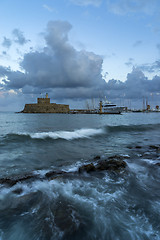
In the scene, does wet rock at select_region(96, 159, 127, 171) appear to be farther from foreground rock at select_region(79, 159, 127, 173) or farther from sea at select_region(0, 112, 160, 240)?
sea at select_region(0, 112, 160, 240)

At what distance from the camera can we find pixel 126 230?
3.19m

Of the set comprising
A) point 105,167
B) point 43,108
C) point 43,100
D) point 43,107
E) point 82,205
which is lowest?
point 82,205

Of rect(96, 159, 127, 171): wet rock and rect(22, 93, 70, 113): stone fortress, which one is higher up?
rect(22, 93, 70, 113): stone fortress

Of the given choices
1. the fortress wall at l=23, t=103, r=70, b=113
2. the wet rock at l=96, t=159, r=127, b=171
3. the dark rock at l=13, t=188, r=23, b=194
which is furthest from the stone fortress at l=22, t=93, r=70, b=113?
the dark rock at l=13, t=188, r=23, b=194

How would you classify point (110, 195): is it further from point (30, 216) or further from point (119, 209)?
point (30, 216)

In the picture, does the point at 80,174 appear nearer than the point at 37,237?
No

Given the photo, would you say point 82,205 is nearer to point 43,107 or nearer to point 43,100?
point 43,107

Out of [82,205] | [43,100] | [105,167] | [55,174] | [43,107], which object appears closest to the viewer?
[82,205]

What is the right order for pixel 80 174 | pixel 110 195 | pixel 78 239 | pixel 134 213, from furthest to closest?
pixel 80 174, pixel 110 195, pixel 134 213, pixel 78 239

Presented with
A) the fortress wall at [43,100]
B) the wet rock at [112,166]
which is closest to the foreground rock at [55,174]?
the wet rock at [112,166]

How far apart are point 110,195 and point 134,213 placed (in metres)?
0.93

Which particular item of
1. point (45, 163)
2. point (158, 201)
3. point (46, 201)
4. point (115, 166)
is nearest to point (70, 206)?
point (46, 201)

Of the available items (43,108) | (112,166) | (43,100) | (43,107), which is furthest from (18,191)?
(43,100)

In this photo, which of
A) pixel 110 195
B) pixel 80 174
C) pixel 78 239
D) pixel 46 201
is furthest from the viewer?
pixel 80 174
